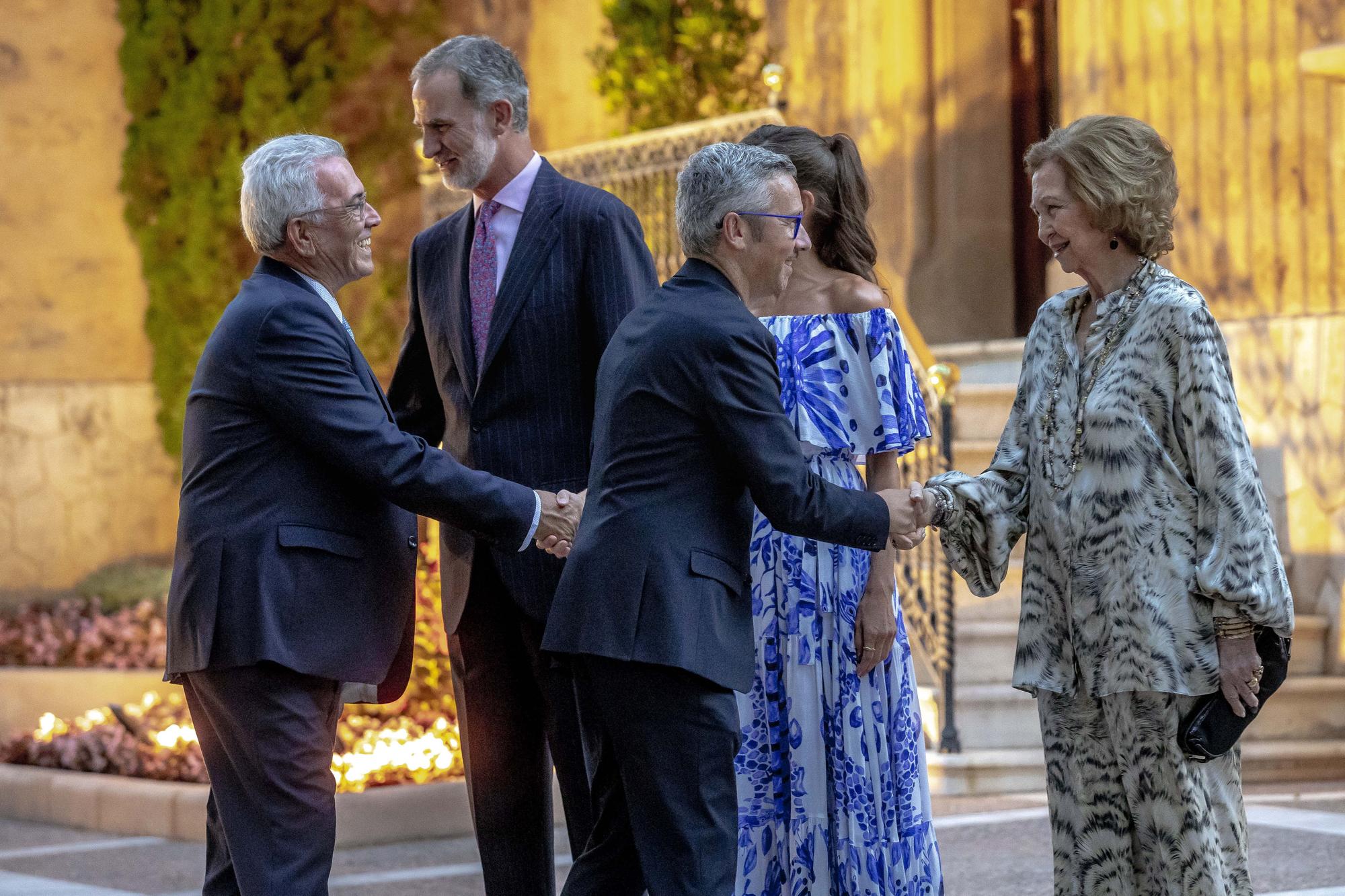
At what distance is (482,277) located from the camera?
12.7 ft

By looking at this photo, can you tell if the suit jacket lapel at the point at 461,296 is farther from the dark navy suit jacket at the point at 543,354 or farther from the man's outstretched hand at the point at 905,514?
the man's outstretched hand at the point at 905,514

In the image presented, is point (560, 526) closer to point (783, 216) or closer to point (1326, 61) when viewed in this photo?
point (783, 216)

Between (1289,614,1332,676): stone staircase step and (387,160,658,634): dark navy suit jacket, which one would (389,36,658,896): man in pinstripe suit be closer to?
(387,160,658,634): dark navy suit jacket

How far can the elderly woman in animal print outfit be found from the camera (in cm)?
310

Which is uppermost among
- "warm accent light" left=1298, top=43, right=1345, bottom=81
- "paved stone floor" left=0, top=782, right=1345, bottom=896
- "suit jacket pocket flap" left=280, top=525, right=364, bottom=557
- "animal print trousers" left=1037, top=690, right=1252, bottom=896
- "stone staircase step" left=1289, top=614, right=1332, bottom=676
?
"warm accent light" left=1298, top=43, right=1345, bottom=81

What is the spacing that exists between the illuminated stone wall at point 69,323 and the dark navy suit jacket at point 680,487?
9.74 metres

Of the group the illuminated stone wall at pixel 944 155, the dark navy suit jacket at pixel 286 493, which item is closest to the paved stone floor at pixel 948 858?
the dark navy suit jacket at pixel 286 493

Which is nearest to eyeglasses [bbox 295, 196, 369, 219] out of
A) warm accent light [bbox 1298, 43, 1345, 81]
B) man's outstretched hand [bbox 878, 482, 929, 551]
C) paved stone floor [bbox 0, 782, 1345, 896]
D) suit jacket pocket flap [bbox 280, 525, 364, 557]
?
suit jacket pocket flap [bbox 280, 525, 364, 557]

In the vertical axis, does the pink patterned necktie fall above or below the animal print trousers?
above

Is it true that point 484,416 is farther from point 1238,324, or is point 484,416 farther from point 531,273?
point 1238,324

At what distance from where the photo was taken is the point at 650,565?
307 centimetres

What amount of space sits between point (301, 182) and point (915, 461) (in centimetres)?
475

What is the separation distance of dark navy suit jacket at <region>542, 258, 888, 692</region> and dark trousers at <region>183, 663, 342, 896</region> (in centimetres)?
54

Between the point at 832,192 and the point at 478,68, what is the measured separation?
78cm
